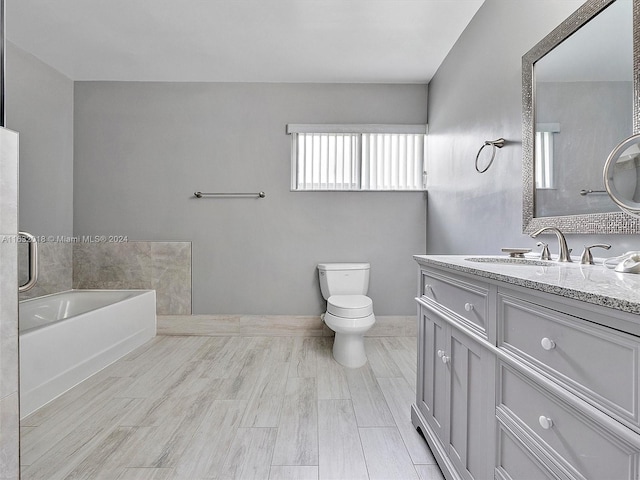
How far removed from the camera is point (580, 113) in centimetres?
127

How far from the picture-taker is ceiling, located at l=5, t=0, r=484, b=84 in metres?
2.11

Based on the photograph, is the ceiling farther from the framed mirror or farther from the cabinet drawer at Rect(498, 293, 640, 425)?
the cabinet drawer at Rect(498, 293, 640, 425)

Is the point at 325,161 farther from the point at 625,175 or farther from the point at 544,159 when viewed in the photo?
the point at 625,175

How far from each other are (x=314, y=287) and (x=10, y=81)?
290cm

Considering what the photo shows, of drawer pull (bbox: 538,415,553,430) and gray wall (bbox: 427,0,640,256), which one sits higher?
gray wall (bbox: 427,0,640,256)

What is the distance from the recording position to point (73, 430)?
1.63m

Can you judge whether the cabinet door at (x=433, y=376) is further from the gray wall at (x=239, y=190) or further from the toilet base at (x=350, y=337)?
the gray wall at (x=239, y=190)

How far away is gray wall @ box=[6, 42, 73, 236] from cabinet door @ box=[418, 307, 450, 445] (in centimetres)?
310

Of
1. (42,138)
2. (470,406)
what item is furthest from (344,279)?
(42,138)

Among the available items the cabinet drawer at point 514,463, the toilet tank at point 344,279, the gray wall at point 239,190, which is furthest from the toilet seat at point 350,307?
the cabinet drawer at point 514,463

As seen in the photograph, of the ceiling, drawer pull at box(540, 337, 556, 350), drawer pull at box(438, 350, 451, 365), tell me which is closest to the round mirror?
drawer pull at box(540, 337, 556, 350)

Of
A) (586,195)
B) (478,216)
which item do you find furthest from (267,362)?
(586,195)

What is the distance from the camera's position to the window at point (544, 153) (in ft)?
4.68

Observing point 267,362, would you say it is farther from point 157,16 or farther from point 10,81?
point 10,81
